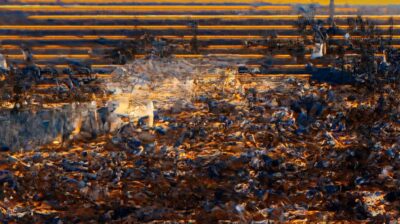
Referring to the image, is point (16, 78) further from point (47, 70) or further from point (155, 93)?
point (155, 93)

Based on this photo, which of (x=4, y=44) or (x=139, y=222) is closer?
(x=139, y=222)

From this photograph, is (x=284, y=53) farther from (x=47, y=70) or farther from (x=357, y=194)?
(x=47, y=70)

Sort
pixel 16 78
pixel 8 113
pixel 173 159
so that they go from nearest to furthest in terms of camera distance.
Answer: pixel 173 159
pixel 8 113
pixel 16 78

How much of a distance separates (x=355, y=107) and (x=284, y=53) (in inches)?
36.9

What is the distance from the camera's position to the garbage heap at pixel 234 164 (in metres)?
4.55

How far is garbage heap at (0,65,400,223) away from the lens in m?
4.55

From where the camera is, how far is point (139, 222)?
443cm

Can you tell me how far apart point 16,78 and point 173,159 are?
6.02 feet

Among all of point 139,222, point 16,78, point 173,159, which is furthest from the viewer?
point 16,78

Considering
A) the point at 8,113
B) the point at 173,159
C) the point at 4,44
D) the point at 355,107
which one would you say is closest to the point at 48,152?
the point at 8,113

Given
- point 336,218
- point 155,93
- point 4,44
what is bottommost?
point 336,218

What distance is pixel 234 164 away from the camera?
16.4 feet

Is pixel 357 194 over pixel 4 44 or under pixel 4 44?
under

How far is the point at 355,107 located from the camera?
5.53 m
